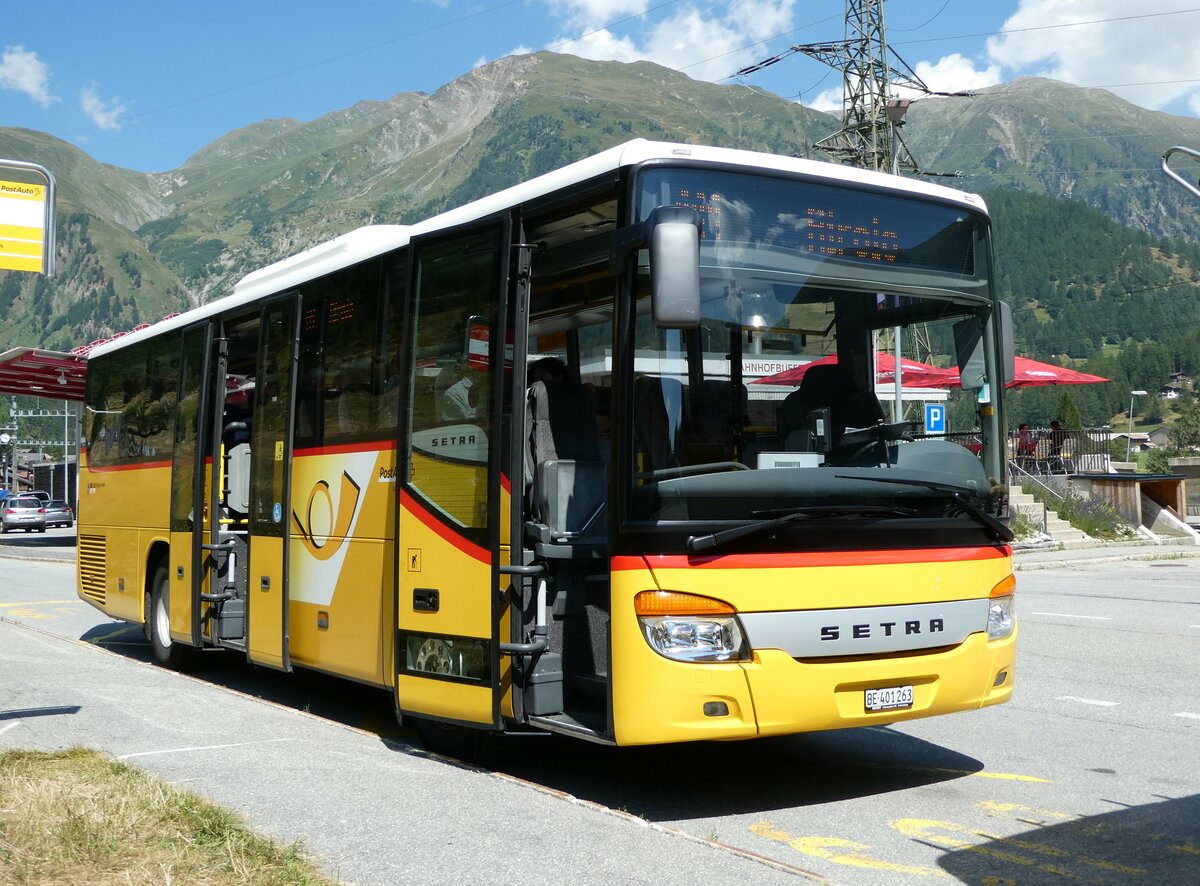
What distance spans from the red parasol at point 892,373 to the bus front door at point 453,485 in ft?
4.90

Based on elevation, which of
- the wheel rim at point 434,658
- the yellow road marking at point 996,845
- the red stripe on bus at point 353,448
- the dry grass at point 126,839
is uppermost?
the red stripe on bus at point 353,448

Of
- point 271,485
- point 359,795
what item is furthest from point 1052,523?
point 359,795

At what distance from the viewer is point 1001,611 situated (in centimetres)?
713

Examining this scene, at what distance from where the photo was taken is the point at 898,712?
259 inches

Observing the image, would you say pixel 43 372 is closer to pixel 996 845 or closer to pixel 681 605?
pixel 681 605

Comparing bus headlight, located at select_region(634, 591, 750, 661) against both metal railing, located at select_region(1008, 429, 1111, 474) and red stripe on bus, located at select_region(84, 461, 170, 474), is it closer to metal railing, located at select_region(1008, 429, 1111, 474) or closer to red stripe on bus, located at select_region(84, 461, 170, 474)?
red stripe on bus, located at select_region(84, 461, 170, 474)

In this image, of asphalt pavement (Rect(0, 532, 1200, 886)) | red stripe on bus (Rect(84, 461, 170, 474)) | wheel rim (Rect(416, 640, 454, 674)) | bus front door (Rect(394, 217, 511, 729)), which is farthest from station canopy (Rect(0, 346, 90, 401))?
wheel rim (Rect(416, 640, 454, 674))

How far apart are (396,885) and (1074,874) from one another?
2656 mm

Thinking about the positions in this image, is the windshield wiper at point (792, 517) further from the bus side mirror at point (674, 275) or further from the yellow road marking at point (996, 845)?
the yellow road marking at point (996, 845)

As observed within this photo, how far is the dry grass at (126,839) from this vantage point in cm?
489

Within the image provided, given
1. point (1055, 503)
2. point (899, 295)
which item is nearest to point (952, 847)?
point (899, 295)

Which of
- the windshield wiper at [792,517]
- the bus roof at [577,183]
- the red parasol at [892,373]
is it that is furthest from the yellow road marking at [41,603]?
the windshield wiper at [792,517]

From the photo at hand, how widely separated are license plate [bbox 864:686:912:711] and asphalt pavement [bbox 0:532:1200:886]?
130 centimetres

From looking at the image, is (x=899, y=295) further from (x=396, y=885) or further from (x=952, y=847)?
(x=396, y=885)
